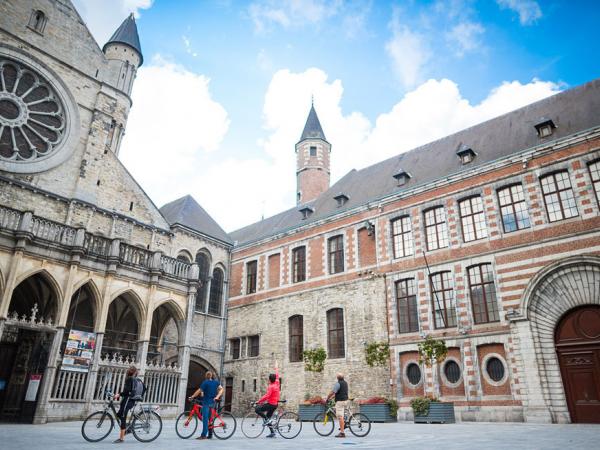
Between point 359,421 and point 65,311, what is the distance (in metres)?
9.45

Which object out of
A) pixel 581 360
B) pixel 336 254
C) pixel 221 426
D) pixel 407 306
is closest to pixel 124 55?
pixel 336 254

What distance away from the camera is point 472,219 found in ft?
54.5

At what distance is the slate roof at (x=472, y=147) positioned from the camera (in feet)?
52.8

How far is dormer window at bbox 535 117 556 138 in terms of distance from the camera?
15.8 meters

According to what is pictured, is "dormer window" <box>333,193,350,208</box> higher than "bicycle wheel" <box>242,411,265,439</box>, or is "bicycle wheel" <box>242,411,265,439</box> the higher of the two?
"dormer window" <box>333,193,350,208</box>

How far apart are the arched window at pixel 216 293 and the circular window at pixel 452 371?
12644mm

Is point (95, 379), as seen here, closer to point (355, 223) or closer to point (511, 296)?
point (355, 223)

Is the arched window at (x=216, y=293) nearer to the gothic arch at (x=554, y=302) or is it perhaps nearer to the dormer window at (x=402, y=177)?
the dormer window at (x=402, y=177)

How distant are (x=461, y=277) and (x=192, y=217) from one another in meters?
14.5

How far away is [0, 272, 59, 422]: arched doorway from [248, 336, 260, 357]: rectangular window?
32.6ft

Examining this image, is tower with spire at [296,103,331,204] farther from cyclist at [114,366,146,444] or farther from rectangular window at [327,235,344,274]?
cyclist at [114,366,146,444]

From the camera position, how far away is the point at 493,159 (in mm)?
16609

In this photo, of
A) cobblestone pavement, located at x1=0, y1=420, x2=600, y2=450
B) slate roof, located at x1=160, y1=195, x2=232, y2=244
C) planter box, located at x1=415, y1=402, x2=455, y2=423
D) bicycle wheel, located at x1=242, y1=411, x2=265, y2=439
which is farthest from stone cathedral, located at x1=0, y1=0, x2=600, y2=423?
cobblestone pavement, located at x1=0, y1=420, x2=600, y2=450

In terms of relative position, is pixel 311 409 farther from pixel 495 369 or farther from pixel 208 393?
pixel 208 393
